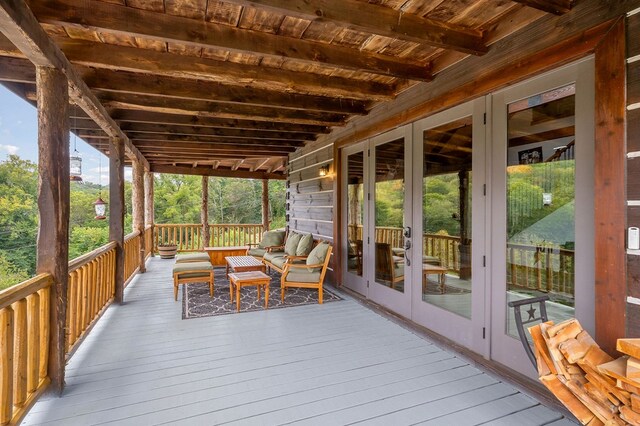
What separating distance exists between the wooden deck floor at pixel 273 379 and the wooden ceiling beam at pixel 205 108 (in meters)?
2.67

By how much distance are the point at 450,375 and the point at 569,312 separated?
101cm

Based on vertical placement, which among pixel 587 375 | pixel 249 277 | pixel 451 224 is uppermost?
pixel 451 224

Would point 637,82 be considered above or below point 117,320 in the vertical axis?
above

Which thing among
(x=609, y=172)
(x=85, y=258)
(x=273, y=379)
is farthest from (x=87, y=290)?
(x=609, y=172)

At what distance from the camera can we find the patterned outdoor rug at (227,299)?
433 centimetres

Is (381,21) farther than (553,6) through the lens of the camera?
Yes

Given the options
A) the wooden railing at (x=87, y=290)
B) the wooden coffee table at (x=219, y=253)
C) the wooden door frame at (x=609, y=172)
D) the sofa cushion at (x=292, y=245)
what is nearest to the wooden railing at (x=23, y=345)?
the wooden railing at (x=87, y=290)

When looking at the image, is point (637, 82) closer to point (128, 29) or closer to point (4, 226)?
point (128, 29)

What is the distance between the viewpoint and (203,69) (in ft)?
10.4

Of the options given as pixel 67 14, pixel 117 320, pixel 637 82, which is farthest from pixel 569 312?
pixel 117 320

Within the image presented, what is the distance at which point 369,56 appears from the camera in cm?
307

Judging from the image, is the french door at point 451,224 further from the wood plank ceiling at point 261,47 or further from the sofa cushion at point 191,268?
the sofa cushion at point 191,268

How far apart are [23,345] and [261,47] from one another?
2680 mm

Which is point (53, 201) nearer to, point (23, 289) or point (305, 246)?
point (23, 289)
